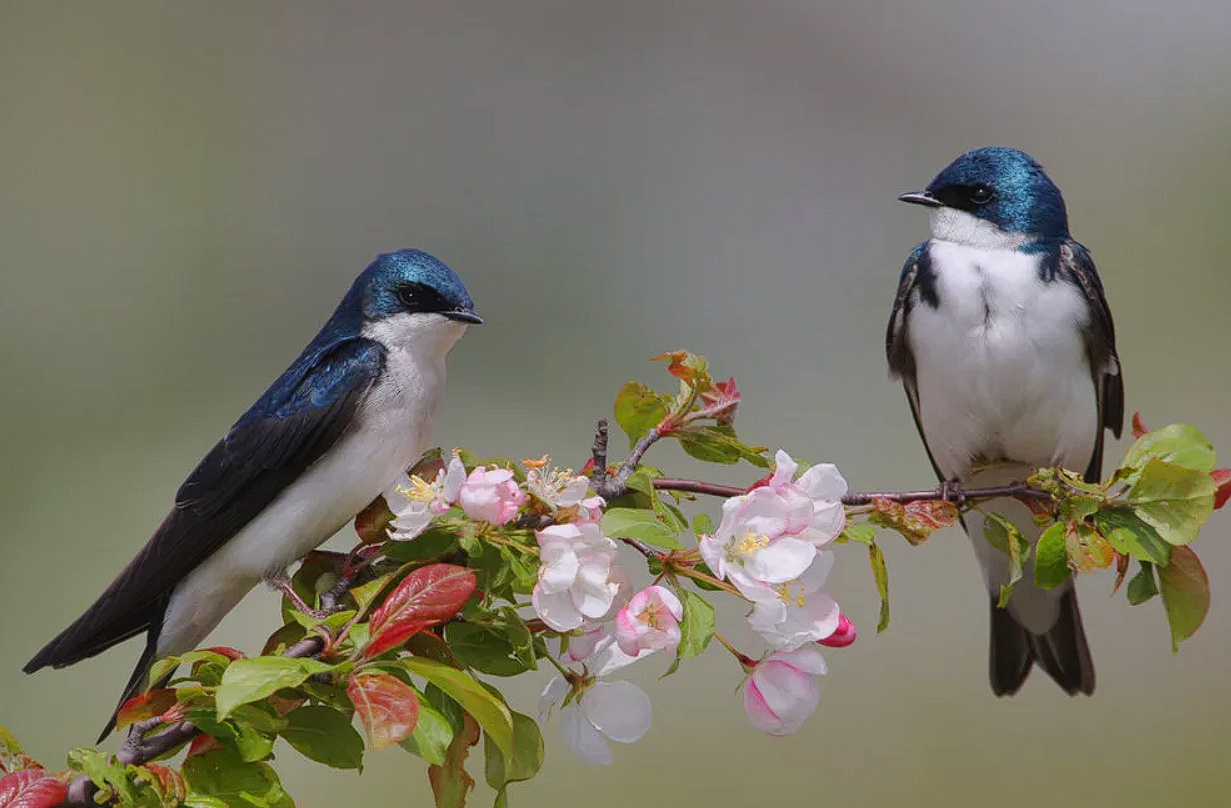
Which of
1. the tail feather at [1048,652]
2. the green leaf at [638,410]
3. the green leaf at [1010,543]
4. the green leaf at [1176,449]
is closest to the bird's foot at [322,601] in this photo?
the green leaf at [638,410]

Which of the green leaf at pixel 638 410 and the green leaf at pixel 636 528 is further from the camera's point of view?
the green leaf at pixel 638 410

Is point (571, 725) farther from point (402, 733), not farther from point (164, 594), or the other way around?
point (164, 594)

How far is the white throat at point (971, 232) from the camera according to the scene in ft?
4.58

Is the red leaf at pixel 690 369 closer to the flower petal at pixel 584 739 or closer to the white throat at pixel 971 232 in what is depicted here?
the flower petal at pixel 584 739

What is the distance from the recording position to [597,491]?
2.48 ft

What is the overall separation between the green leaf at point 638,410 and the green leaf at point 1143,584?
13.0 inches

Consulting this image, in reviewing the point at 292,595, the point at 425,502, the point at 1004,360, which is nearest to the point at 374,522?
the point at 292,595

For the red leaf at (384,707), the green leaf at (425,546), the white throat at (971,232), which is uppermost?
the white throat at (971,232)

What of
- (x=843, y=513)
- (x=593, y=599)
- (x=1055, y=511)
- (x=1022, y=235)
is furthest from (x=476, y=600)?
(x=1022, y=235)

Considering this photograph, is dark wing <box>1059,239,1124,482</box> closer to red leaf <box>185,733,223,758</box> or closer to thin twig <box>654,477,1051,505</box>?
thin twig <box>654,477,1051,505</box>

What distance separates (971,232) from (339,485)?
796 mm

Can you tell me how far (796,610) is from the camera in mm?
706

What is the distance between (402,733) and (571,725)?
17 cm

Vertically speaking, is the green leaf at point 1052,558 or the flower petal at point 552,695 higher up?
the green leaf at point 1052,558
